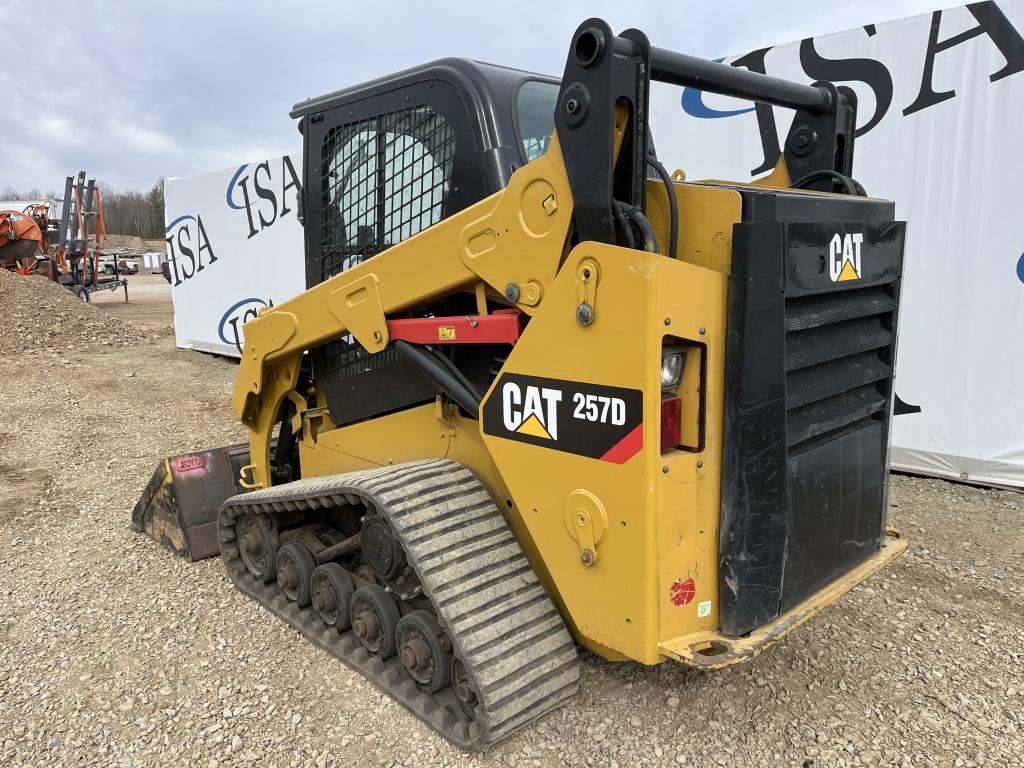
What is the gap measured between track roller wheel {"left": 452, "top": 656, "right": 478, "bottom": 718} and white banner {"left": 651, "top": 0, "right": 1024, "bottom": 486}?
4.41 m

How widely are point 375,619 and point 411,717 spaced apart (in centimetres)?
39

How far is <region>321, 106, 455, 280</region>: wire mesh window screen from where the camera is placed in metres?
3.00

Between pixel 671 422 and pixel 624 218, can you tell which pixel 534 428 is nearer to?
pixel 671 422

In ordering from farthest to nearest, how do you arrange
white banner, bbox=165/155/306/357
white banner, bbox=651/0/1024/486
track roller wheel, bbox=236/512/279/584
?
white banner, bbox=165/155/306/357
white banner, bbox=651/0/1024/486
track roller wheel, bbox=236/512/279/584

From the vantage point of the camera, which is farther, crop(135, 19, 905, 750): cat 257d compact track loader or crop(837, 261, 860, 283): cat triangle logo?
crop(837, 261, 860, 283): cat triangle logo

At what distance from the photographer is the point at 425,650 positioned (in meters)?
2.65

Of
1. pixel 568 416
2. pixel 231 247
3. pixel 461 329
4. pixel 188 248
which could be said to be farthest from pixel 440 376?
pixel 188 248

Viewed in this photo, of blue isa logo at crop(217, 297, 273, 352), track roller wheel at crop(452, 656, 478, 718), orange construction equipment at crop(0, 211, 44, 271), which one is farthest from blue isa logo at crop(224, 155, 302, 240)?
orange construction equipment at crop(0, 211, 44, 271)

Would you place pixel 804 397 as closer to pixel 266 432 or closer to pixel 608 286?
pixel 608 286

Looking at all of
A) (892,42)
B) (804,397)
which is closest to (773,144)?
(892,42)

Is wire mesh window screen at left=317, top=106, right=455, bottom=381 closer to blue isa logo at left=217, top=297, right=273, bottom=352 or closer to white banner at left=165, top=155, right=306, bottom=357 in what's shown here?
white banner at left=165, top=155, right=306, bottom=357

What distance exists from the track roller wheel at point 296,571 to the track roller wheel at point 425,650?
0.74 metres

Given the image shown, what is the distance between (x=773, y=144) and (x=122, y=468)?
228 inches

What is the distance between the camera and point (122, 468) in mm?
5992
